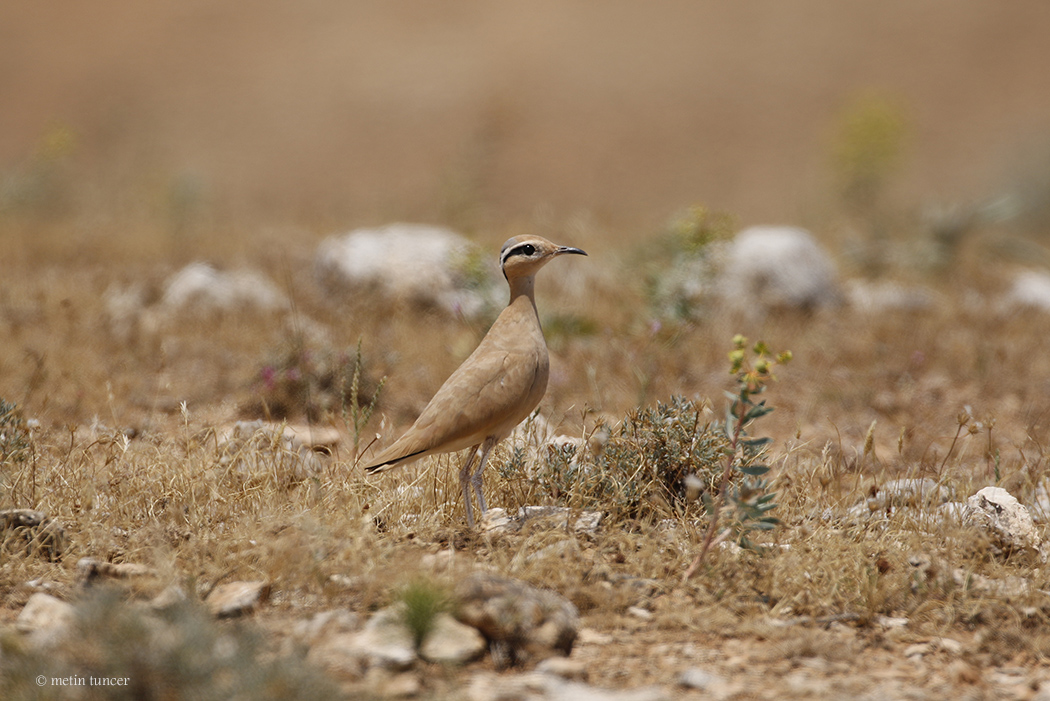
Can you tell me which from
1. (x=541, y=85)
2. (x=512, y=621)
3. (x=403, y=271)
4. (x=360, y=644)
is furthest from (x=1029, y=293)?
(x=541, y=85)

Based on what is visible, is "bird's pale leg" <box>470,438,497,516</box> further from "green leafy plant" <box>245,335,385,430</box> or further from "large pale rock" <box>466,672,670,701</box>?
"green leafy plant" <box>245,335,385,430</box>

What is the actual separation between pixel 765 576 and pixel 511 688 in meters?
1.14

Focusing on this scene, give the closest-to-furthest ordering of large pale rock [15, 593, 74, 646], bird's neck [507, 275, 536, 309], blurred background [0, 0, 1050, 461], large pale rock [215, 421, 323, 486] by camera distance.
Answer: large pale rock [15, 593, 74, 646]
large pale rock [215, 421, 323, 486]
bird's neck [507, 275, 536, 309]
blurred background [0, 0, 1050, 461]

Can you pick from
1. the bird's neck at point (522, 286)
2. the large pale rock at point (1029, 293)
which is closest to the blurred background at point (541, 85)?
the large pale rock at point (1029, 293)

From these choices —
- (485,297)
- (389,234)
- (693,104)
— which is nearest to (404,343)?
(485,297)

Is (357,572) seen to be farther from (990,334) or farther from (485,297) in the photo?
(990,334)

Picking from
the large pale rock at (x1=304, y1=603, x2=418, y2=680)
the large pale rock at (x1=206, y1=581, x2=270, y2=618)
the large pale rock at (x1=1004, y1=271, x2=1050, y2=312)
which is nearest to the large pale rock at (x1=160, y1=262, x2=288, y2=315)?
the large pale rock at (x1=206, y1=581, x2=270, y2=618)

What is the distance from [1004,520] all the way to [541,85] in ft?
87.7

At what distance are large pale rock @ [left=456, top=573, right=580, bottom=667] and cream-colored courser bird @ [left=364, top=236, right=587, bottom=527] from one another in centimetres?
82

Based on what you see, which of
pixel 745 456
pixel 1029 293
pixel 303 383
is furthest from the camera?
pixel 1029 293

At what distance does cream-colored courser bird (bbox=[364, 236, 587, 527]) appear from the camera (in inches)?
139

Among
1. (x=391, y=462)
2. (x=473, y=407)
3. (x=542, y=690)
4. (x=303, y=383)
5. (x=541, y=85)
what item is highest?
(x=541, y=85)

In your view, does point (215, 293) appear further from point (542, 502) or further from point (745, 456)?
point (745, 456)

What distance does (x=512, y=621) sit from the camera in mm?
2689
